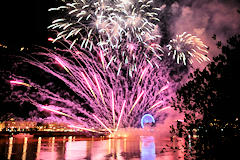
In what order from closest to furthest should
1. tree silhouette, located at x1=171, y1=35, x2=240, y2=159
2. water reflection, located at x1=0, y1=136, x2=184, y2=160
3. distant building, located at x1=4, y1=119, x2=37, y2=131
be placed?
tree silhouette, located at x1=171, y1=35, x2=240, y2=159 → water reflection, located at x1=0, y1=136, x2=184, y2=160 → distant building, located at x1=4, y1=119, x2=37, y2=131

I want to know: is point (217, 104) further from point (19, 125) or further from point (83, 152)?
point (19, 125)

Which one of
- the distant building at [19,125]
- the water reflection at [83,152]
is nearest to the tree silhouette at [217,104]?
the water reflection at [83,152]

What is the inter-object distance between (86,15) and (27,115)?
113ft

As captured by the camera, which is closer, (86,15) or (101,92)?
(86,15)

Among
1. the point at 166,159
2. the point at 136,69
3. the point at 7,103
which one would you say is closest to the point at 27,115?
the point at 7,103

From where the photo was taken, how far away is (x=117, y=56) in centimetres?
2442

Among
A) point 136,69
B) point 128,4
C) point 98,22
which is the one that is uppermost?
point 128,4

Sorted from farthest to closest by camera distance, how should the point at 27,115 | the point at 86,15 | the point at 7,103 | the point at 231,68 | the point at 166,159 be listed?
the point at 27,115 < the point at 7,103 < the point at 86,15 < the point at 166,159 < the point at 231,68

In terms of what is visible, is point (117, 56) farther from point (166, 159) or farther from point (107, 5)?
point (166, 159)

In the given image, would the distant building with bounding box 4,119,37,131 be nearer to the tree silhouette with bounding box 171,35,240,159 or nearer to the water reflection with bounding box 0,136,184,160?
the water reflection with bounding box 0,136,184,160

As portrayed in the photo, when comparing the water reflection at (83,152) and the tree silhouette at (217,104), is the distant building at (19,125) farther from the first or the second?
the tree silhouette at (217,104)

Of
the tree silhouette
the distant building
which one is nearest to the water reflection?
the tree silhouette

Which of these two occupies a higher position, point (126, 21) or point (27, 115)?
point (126, 21)

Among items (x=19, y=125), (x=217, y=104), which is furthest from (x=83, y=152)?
(x=19, y=125)
